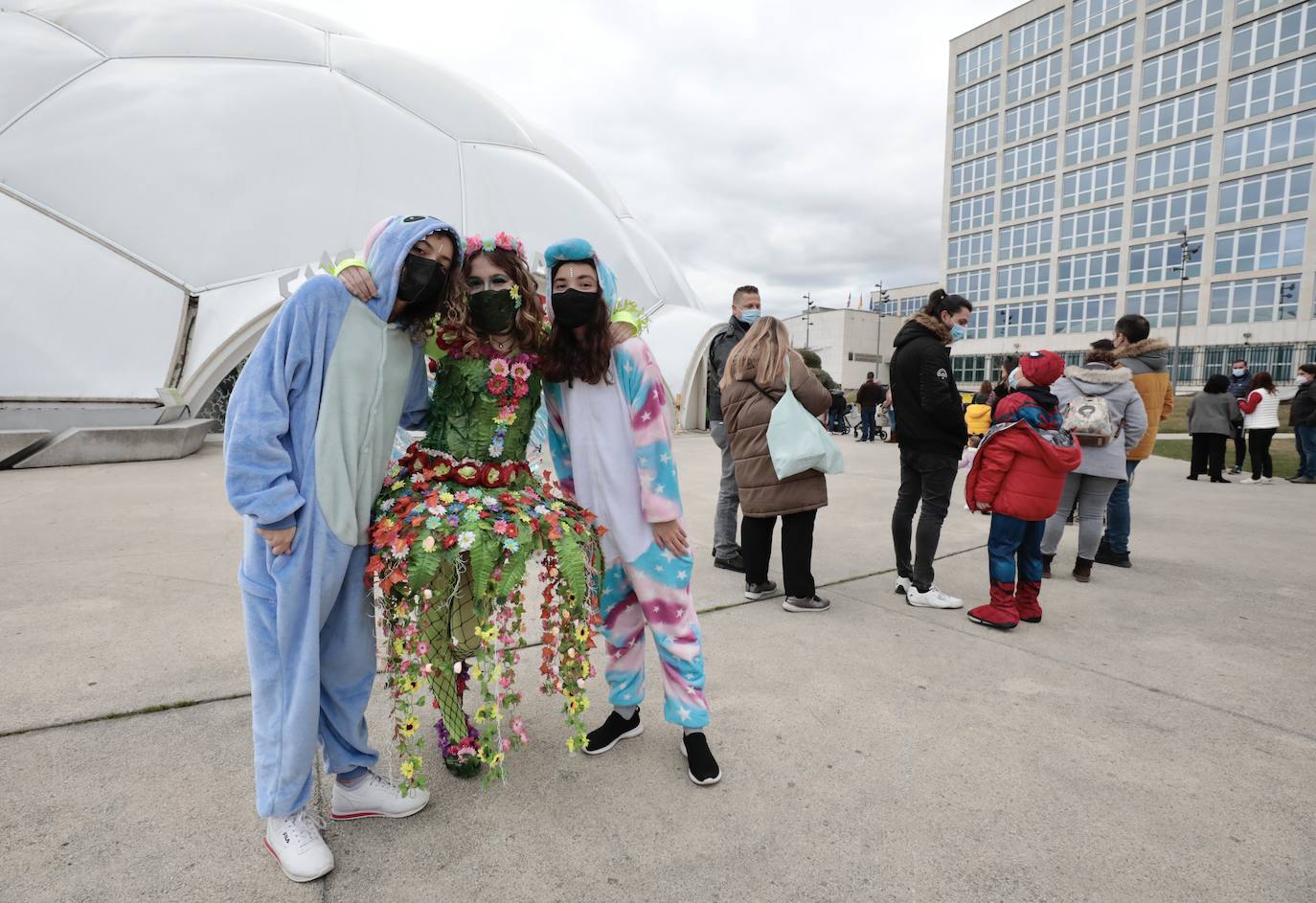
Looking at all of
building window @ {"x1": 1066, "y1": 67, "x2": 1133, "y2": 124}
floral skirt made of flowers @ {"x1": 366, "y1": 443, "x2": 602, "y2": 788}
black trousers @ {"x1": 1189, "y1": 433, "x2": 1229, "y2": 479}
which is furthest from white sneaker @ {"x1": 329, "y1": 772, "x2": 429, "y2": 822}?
building window @ {"x1": 1066, "y1": 67, "x2": 1133, "y2": 124}

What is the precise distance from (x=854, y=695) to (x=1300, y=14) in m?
54.3

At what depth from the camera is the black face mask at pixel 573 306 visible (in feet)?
6.74

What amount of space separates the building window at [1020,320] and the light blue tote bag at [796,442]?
51.7 m

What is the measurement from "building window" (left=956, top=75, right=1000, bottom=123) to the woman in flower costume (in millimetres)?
60358

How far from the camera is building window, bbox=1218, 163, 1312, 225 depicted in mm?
36688

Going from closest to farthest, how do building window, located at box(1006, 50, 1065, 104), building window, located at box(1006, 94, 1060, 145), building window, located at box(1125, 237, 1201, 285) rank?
building window, located at box(1125, 237, 1201, 285) → building window, located at box(1006, 50, 1065, 104) → building window, located at box(1006, 94, 1060, 145)

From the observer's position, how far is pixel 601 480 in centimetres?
220

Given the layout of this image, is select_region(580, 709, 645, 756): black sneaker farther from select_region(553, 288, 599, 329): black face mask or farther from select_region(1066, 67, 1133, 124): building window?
select_region(1066, 67, 1133, 124): building window

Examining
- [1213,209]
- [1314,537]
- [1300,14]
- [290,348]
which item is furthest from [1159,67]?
[290,348]

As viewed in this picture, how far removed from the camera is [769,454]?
3707 millimetres

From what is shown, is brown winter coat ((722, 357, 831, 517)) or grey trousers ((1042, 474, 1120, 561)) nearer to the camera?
brown winter coat ((722, 357, 831, 517))

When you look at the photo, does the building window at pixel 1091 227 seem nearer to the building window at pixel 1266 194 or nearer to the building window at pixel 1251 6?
the building window at pixel 1266 194

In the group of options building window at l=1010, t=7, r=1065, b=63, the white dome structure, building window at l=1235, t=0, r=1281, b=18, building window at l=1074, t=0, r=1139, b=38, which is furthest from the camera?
building window at l=1010, t=7, r=1065, b=63

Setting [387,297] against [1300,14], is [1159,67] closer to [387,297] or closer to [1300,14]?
[1300,14]
